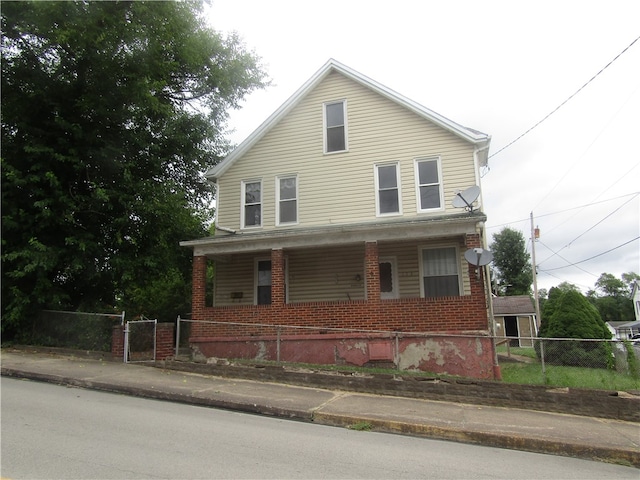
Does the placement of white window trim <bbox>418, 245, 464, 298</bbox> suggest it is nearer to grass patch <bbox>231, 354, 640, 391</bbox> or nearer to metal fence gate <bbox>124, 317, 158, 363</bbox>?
grass patch <bbox>231, 354, 640, 391</bbox>

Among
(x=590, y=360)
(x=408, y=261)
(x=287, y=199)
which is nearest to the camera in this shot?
(x=590, y=360)

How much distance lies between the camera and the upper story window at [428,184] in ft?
42.5

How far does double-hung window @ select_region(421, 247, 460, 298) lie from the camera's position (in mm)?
12609

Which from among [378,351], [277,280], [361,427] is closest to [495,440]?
[361,427]

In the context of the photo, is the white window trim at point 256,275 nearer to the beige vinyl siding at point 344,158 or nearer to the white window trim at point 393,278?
the beige vinyl siding at point 344,158

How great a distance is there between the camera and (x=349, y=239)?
11.4 m

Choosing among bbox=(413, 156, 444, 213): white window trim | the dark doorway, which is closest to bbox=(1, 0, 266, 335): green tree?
bbox=(413, 156, 444, 213): white window trim

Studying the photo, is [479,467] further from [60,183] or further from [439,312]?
[60,183]

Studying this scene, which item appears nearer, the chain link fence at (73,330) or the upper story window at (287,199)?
the chain link fence at (73,330)

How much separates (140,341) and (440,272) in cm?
839

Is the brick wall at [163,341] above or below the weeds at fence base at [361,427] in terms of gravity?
above

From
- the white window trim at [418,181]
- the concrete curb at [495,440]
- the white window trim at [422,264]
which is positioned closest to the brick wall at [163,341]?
the concrete curb at [495,440]

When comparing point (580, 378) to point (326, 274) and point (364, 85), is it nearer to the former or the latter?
point (326, 274)

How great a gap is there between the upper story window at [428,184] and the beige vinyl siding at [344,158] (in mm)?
159
